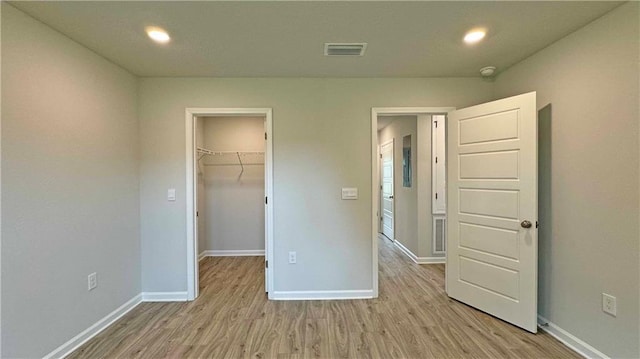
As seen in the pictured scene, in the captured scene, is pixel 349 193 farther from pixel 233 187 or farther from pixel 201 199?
pixel 201 199

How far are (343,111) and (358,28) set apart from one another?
1077mm

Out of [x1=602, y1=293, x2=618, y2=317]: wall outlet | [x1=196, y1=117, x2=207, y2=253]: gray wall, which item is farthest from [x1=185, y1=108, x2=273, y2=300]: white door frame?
[x1=602, y1=293, x2=618, y2=317]: wall outlet

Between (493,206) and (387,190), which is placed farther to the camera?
(387,190)

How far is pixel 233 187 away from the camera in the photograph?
15.4 ft

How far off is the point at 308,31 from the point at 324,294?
99.1 inches

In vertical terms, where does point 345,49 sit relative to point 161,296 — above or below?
above

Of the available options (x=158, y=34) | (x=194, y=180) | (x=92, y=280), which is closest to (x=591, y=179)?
(x=158, y=34)

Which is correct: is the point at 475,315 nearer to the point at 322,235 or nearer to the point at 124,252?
the point at 322,235

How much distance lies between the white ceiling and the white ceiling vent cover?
0.06 metres

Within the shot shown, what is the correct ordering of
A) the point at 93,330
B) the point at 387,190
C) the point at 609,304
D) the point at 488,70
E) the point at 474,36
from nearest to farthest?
the point at 609,304
the point at 474,36
the point at 93,330
the point at 488,70
the point at 387,190

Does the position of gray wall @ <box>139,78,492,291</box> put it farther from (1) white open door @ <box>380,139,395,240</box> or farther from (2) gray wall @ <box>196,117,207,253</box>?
(1) white open door @ <box>380,139,395,240</box>

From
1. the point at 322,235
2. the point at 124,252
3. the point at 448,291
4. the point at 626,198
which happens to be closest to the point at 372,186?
the point at 322,235

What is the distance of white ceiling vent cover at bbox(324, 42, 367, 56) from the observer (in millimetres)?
2264

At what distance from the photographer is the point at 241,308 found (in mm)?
2818
